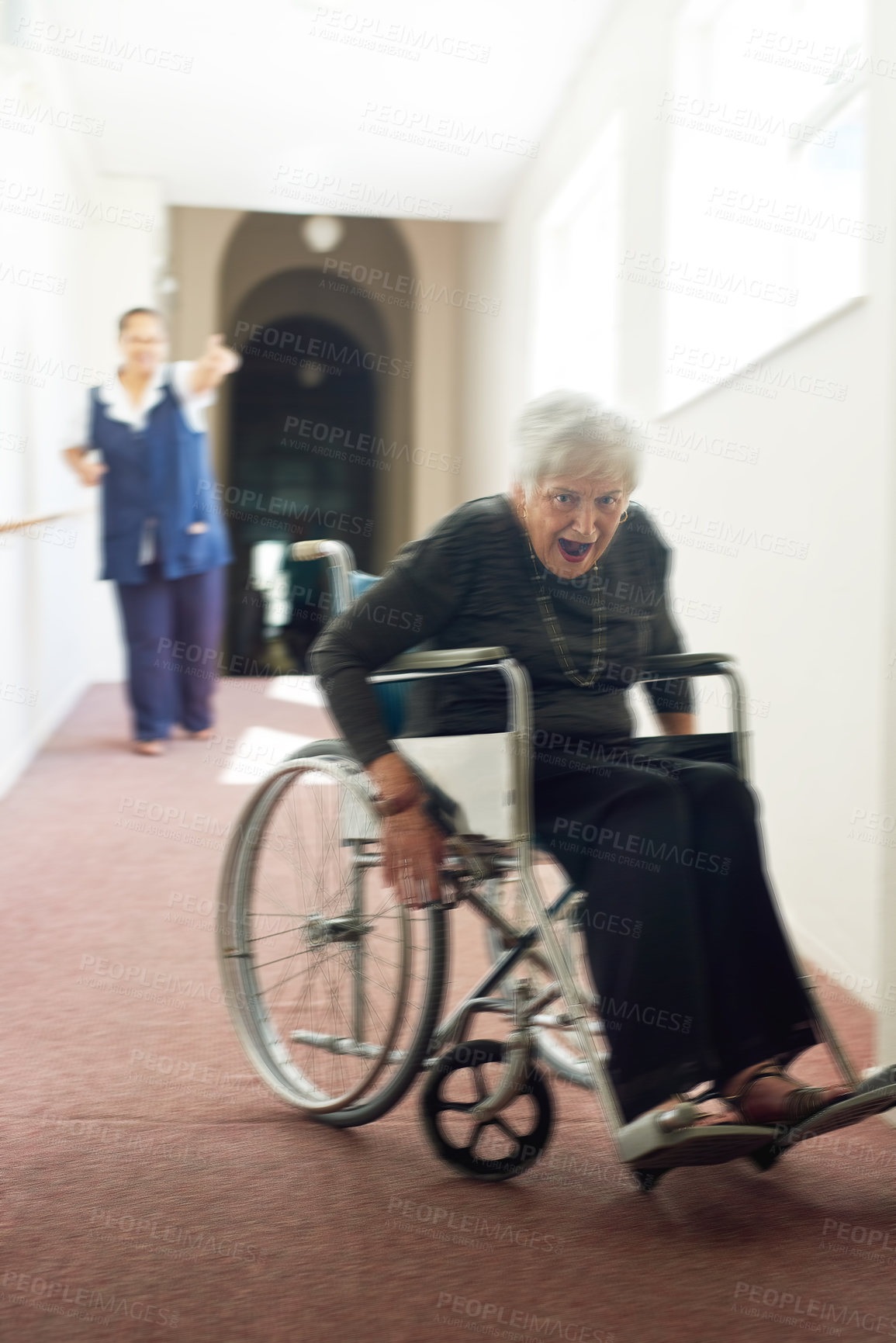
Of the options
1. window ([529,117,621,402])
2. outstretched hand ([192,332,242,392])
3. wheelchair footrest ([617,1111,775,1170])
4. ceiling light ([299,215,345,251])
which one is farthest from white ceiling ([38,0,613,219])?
wheelchair footrest ([617,1111,775,1170])

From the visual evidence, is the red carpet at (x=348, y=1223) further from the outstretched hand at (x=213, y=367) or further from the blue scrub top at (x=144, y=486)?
the outstretched hand at (x=213, y=367)

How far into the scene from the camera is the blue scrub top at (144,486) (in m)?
4.96

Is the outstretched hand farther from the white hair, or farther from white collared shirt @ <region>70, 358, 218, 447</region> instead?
the white hair

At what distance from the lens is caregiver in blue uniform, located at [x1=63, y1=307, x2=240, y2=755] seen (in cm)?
494

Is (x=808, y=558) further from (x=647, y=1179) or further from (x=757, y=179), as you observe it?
(x=647, y=1179)

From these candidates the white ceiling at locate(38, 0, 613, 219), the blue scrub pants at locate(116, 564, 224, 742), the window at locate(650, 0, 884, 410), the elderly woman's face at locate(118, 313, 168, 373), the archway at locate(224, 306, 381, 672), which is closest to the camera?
the window at locate(650, 0, 884, 410)

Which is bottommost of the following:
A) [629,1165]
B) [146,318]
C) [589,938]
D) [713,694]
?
[629,1165]

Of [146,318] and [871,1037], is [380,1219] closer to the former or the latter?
[871,1037]

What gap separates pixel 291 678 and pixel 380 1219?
6.50 meters

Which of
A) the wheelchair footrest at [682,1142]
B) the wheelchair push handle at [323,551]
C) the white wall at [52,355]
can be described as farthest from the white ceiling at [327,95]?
the wheelchair footrest at [682,1142]

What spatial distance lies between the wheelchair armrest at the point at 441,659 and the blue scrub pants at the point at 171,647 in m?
3.46

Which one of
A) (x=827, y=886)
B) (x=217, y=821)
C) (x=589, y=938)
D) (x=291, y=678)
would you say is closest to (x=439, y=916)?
(x=589, y=938)

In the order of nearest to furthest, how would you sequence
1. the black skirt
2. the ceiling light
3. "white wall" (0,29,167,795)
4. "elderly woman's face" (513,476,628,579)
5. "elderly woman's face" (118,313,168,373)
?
the black skirt < "elderly woman's face" (513,476,628,579) < "white wall" (0,29,167,795) < "elderly woman's face" (118,313,168,373) < the ceiling light

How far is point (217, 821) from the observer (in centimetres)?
385
